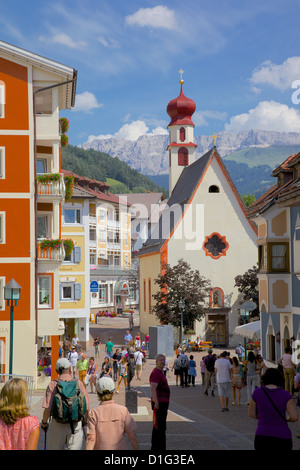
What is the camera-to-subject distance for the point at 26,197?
92.0 ft

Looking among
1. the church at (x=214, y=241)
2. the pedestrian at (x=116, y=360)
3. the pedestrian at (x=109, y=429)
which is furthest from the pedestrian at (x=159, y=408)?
the church at (x=214, y=241)

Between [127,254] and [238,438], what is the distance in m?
84.6

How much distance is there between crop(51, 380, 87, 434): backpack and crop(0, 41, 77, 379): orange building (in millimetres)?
18960

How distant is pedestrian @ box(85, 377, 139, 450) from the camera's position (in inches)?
291

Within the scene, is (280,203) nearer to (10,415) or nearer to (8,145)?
(8,145)

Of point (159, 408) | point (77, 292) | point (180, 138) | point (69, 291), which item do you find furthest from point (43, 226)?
point (180, 138)

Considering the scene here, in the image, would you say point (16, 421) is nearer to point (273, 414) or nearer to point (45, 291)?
point (273, 414)

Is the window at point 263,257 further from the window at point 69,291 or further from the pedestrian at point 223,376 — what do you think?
the window at point 69,291

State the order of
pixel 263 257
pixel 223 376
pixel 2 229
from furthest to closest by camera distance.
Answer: pixel 263 257
pixel 2 229
pixel 223 376

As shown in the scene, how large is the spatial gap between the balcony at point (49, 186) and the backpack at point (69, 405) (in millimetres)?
20046

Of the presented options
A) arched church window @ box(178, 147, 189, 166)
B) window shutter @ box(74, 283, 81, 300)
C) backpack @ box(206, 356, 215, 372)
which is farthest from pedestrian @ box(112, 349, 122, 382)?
arched church window @ box(178, 147, 189, 166)

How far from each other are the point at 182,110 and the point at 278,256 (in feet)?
141

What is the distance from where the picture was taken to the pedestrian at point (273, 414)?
7719mm

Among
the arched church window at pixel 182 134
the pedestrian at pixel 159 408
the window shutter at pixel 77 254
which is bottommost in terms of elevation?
the pedestrian at pixel 159 408
